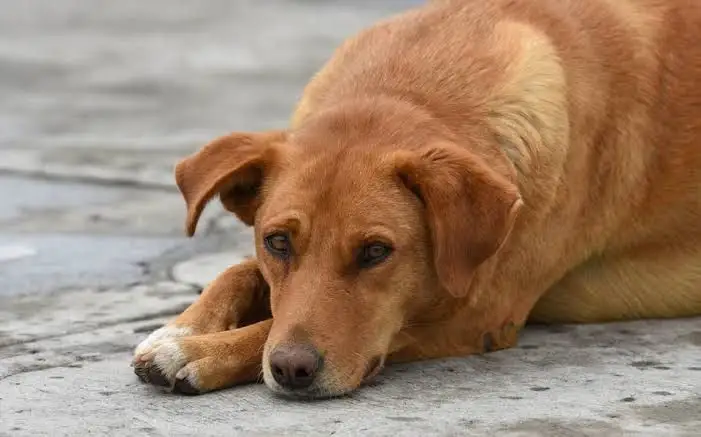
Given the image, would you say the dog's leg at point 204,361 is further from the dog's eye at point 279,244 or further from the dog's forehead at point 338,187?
the dog's forehead at point 338,187

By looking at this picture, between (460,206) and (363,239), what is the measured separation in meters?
0.27

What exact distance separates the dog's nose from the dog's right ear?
0.59 meters

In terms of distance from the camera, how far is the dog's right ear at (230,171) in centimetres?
410

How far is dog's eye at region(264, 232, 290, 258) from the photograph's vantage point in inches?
154

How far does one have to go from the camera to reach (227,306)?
14.3ft

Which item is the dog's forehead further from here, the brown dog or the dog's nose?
the dog's nose

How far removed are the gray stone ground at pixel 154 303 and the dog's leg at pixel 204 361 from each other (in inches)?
1.9

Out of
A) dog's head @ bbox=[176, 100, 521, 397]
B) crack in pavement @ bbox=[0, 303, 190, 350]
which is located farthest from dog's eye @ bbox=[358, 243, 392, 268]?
crack in pavement @ bbox=[0, 303, 190, 350]

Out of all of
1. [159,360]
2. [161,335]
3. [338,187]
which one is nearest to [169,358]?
[159,360]

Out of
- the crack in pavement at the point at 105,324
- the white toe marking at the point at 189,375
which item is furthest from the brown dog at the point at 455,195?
the crack in pavement at the point at 105,324

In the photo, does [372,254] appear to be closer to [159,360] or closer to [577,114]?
[159,360]

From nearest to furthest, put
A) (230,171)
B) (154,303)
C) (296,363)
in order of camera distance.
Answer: (296,363) → (230,171) → (154,303)

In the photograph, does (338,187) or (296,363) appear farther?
(338,187)

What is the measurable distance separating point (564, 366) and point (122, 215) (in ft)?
9.01
